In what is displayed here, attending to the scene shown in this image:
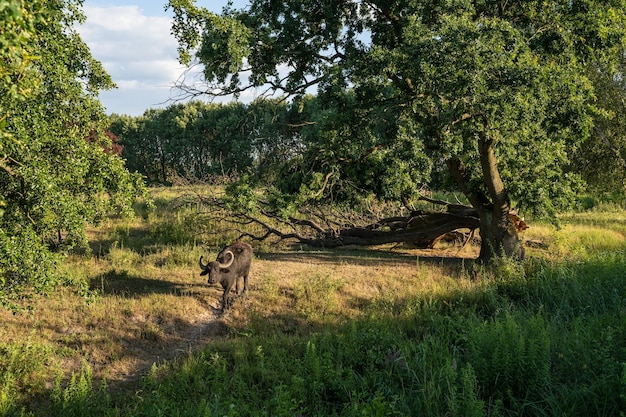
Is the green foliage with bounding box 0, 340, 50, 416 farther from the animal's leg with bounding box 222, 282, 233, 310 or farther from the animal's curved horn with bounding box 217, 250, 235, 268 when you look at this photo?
the animal's curved horn with bounding box 217, 250, 235, 268

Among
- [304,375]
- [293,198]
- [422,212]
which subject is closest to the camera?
[304,375]

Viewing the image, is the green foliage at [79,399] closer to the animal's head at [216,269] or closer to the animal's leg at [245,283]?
the animal's head at [216,269]

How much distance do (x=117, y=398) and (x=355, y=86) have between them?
366 inches

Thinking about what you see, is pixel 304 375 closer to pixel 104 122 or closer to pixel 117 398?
pixel 117 398

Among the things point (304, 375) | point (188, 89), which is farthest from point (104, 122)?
point (304, 375)

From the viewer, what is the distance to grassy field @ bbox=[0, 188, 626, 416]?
240 inches

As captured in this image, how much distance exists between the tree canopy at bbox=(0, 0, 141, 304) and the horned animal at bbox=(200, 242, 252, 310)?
325cm

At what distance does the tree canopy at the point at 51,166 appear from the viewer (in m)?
7.48

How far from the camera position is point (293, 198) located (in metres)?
14.0

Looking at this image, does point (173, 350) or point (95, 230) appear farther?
point (95, 230)

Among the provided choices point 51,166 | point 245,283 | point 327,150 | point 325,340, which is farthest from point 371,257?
point 51,166

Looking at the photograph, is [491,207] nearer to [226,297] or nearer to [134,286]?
[226,297]

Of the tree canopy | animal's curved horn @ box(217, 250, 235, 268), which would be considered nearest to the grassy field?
animal's curved horn @ box(217, 250, 235, 268)

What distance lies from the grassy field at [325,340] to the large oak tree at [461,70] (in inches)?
105
